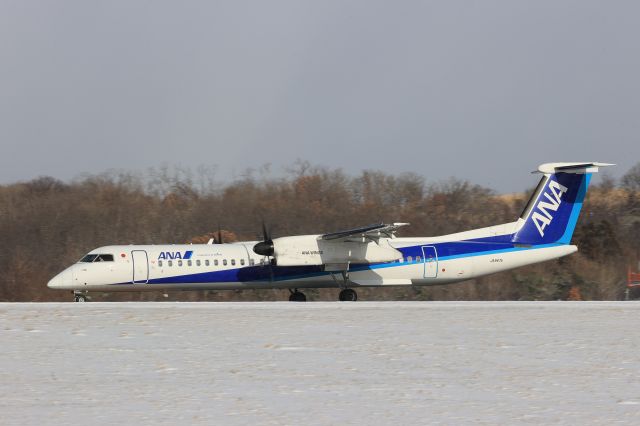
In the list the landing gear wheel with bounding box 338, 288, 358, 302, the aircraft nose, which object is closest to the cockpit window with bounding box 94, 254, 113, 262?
the aircraft nose

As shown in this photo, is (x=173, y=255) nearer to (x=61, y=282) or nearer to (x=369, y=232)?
(x=61, y=282)

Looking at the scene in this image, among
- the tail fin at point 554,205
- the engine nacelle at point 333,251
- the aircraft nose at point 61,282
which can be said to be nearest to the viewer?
the aircraft nose at point 61,282

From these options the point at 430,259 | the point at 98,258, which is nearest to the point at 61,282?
the point at 98,258

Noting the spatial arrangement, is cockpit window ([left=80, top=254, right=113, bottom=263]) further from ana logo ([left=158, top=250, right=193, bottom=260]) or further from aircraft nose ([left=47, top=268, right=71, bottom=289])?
ana logo ([left=158, top=250, right=193, bottom=260])

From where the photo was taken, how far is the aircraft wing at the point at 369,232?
2555 cm

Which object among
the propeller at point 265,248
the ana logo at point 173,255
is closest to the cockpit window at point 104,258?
Result: the ana logo at point 173,255

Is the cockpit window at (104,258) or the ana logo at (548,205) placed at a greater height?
the ana logo at (548,205)

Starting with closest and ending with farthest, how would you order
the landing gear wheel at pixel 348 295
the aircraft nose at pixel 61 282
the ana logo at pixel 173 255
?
the aircraft nose at pixel 61 282 → the ana logo at pixel 173 255 → the landing gear wheel at pixel 348 295
